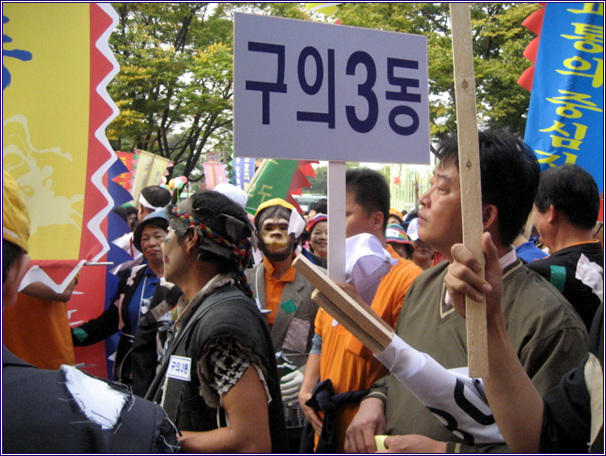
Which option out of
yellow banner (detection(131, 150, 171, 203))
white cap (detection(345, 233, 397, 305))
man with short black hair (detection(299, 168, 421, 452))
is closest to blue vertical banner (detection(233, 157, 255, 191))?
yellow banner (detection(131, 150, 171, 203))

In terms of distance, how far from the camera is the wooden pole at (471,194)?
1.37 meters

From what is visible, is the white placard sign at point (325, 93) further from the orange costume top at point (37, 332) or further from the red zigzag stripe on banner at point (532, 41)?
the orange costume top at point (37, 332)

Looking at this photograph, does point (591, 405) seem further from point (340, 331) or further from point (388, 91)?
point (340, 331)

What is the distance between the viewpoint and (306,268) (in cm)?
165

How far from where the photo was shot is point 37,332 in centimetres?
364

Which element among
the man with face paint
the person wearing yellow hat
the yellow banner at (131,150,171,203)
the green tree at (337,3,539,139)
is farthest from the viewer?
the green tree at (337,3,539,139)

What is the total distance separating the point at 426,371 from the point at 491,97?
596 inches

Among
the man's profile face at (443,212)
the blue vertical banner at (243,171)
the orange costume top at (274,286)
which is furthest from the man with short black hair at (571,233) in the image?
the blue vertical banner at (243,171)

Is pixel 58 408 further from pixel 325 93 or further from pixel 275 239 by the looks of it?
pixel 275 239

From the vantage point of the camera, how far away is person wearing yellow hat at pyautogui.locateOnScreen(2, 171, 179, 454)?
118cm

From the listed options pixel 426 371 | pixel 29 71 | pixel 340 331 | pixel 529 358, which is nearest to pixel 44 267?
pixel 29 71

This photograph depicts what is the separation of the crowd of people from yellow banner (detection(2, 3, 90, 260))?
0.49 metres

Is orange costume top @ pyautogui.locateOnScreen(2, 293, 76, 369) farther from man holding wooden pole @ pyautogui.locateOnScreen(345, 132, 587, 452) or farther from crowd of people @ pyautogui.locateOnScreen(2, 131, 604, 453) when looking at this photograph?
man holding wooden pole @ pyautogui.locateOnScreen(345, 132, 587, 452)

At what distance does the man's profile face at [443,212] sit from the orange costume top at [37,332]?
2.62 m
